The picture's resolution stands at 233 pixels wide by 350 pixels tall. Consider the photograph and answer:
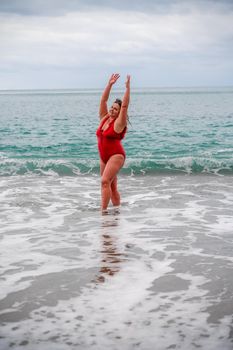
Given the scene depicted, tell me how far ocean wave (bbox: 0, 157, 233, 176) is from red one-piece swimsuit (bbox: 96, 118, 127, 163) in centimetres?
637

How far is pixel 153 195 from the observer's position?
1111 centimetres

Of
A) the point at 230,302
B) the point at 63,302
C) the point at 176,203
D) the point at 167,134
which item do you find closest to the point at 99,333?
the point at 63,302

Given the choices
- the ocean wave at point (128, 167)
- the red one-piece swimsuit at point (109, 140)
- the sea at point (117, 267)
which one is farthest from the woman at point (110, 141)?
the ocean wave at point (128, 167)

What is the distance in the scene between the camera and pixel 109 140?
8.70 meters

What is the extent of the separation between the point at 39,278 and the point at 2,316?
1002 millimetres

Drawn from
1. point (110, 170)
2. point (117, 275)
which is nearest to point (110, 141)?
point (110, 170)

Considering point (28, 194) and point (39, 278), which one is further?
point (28, 194)

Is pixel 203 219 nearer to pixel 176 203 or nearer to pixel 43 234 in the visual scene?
pixel 176 203

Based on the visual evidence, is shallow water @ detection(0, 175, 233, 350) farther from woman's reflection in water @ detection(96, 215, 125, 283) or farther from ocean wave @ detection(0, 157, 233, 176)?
ocean wave @ detection(0, 157, 233, 176)

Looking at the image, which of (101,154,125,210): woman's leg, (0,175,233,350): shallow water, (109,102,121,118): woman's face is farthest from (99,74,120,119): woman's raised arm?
(0,175,233,350): shallow water

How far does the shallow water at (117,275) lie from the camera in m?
3.92

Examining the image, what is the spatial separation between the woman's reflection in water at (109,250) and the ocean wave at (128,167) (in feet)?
23.9

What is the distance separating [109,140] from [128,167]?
23.6 feet

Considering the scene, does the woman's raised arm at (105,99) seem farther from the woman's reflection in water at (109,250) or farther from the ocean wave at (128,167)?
the ocean wave at (128,167)
